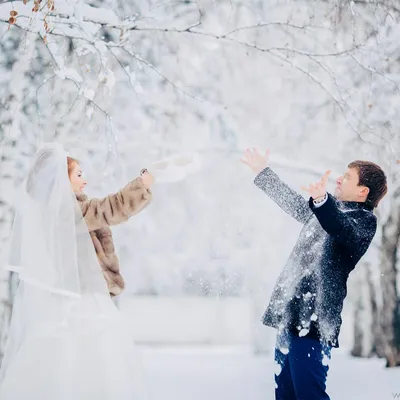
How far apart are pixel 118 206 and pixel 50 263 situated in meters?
0.38

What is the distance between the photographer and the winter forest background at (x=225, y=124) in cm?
338

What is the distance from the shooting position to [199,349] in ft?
14.7

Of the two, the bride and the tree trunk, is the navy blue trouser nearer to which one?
the bride

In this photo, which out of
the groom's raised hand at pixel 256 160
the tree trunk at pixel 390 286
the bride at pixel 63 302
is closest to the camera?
the bride at pixel 63 302

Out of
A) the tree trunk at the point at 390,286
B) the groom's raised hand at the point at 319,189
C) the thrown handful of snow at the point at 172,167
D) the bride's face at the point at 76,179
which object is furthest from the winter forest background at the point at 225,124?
the groom's raised hand at the point at 319,189

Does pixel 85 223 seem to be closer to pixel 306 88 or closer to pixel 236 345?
pixel 306 88

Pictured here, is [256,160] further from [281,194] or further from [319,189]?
[319,189]

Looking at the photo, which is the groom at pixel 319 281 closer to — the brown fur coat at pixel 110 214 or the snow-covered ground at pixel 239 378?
the brown fur coat at pixel 110 214

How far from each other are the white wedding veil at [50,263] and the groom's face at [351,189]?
113 centimetres

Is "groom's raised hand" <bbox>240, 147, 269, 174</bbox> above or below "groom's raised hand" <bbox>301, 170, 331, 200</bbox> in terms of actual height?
above

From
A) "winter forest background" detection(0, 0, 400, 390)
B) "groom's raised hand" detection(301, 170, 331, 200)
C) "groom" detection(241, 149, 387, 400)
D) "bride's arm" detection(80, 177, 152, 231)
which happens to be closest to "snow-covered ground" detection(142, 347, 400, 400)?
"winter forest background" detection(0, 0, 400, 390)

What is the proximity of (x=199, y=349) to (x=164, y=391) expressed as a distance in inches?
58.7

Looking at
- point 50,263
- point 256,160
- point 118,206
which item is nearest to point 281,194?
point 256,160

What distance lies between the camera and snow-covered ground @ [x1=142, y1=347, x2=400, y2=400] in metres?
3.01
